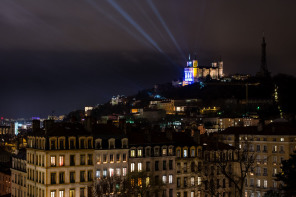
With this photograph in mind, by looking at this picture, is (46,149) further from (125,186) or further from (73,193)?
(125,186)

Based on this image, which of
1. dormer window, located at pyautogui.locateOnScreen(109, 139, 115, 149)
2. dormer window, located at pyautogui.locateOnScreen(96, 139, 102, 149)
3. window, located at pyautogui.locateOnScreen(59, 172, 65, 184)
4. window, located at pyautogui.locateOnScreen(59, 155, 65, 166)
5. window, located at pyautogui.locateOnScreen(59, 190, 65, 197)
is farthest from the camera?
dormer window, located at pyautogui.locateOnScreen(109, 139, 115, 149)

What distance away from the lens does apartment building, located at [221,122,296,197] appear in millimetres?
83000

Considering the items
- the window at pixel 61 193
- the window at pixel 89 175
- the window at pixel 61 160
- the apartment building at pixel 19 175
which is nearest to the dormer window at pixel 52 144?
the window at pixel 61 160

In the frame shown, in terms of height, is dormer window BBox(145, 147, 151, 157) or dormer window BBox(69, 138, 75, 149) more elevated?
dormer window BBox(69, 138, 75, 149)

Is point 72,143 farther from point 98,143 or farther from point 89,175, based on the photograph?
point 89,175

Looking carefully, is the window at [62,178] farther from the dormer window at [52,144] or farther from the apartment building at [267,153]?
the apartment building at [267,153]

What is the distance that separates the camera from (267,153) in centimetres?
8500

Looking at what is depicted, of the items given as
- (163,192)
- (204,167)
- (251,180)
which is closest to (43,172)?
(163,192)

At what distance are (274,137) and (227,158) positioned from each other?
717 inches

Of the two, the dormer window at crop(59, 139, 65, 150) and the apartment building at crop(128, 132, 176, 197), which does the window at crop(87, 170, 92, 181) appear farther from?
the apartment building at crop(128, 132, 176, 197)

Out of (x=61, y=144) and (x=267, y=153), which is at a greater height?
(x=61, y=144)

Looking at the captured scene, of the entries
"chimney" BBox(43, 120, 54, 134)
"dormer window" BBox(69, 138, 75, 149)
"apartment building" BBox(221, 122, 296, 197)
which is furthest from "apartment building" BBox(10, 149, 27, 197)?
"apartment building" BBox(221, 122, 296, 197)

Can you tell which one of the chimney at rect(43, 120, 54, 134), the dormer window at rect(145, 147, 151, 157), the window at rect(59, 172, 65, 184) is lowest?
the window at rect(59, 172, 65, 184)

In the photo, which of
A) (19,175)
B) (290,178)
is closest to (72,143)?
(19,175)
